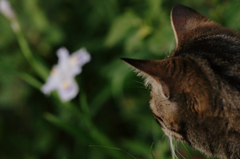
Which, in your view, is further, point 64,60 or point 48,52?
point 48,52

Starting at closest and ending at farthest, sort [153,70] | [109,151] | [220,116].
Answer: [153,70]
[220,116]
[109,151]

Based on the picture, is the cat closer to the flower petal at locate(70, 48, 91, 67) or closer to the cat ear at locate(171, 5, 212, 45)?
the cat ear at locate(171, 5, 212, 45)

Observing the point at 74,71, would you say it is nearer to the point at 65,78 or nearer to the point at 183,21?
the point at 65,78

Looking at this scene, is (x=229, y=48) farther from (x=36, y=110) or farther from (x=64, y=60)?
(x=36, y=110)

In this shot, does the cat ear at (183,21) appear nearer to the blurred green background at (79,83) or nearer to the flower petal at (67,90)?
the blurred green background at (79,83)

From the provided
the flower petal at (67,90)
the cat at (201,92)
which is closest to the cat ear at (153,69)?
the cat at (201,92)

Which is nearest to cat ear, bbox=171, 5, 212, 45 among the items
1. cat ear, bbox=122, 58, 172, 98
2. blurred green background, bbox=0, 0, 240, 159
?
cat ear, bbox=122, 58, 172, 98

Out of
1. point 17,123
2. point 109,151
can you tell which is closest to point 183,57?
point 109,151
